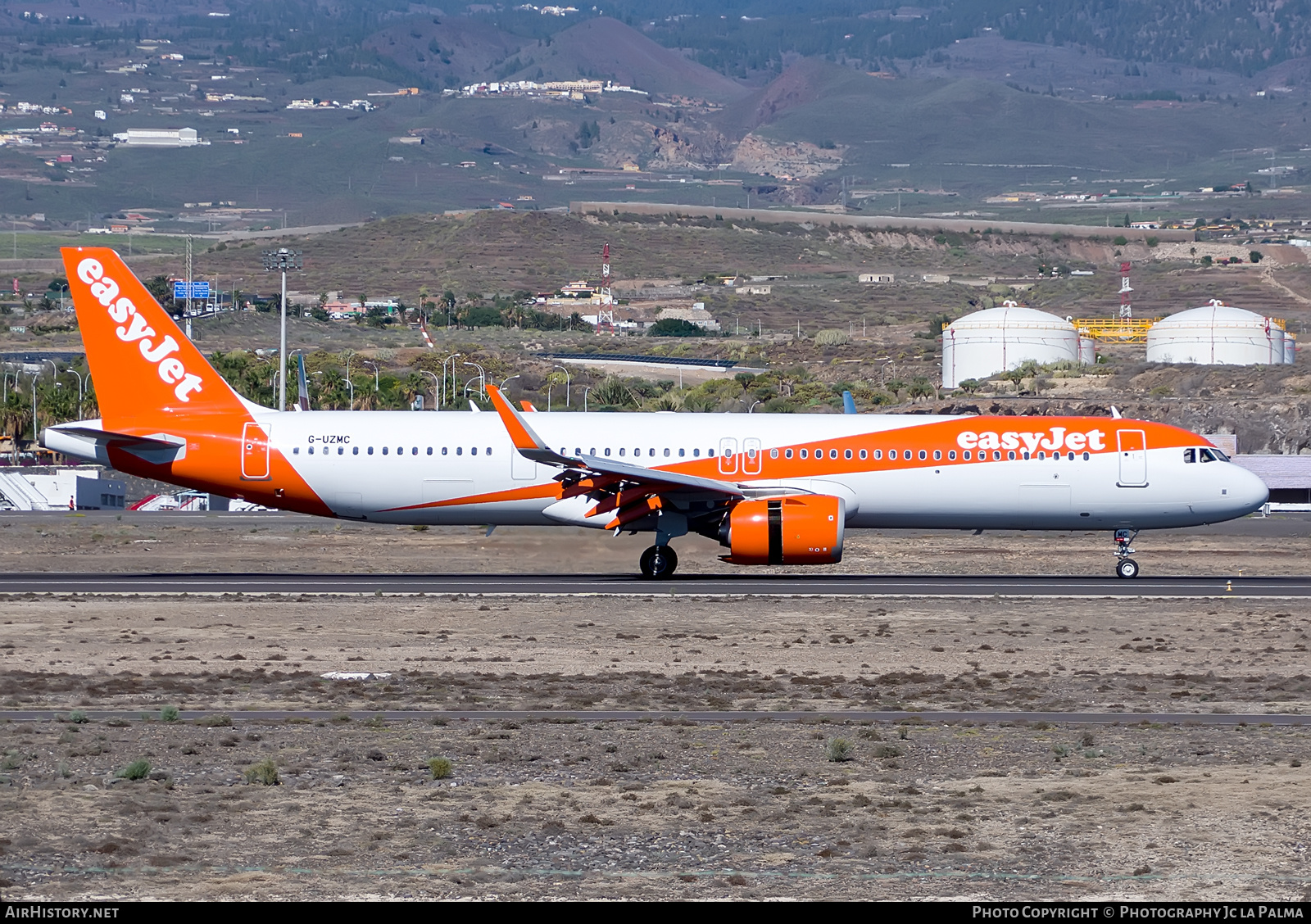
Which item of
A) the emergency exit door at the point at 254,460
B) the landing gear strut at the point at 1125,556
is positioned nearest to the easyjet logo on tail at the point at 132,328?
the emergency exit door at the point at 254,460

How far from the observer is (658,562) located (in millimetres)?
37719

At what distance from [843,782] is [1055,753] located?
295 cm

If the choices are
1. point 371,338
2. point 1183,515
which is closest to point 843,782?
point 1183,515

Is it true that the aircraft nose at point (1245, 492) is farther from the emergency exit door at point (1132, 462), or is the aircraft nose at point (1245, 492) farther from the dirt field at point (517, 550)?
the dirt field at point (517, 550)

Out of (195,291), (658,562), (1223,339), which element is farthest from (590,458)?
(195,291)

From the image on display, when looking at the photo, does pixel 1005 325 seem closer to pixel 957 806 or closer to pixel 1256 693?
pixel 1256 693

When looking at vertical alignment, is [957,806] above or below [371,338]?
below

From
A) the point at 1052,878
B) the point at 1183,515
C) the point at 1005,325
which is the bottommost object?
the point at 1052,878

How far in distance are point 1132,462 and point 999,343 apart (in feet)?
256

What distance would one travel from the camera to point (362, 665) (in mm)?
25797

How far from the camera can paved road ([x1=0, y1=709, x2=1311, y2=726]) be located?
69.8 feet

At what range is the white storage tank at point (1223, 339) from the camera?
117750 millimetres

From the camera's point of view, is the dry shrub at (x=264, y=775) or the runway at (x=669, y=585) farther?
the runway at (x=669, y=585)

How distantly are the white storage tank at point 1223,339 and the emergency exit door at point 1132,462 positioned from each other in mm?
82175
